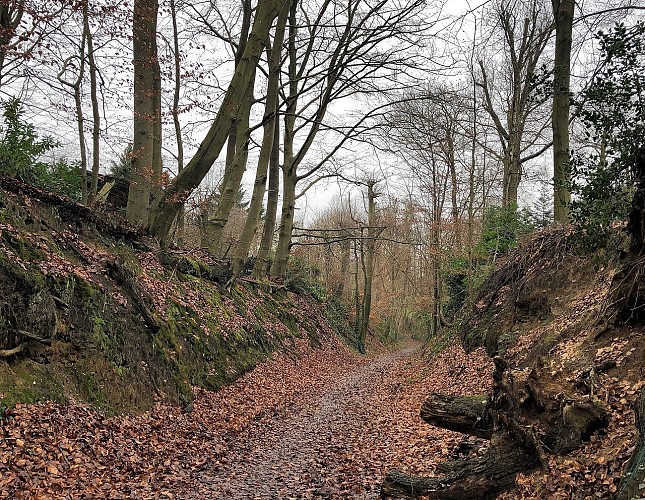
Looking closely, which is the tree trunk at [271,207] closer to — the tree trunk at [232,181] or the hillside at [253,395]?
the tree trunk at [232,181]

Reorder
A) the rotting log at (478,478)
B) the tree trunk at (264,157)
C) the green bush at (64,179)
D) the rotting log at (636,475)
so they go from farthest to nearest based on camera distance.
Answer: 1. the tree trunk at (264,157)
2. the green bush at (64,179)
3. the rotting log at (478,478)
4. the rotting log at (636,475)

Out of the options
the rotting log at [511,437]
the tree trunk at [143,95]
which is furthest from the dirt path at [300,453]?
the tree trunk at [143,95]

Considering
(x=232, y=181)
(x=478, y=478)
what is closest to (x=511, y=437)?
(x=478, y=478)

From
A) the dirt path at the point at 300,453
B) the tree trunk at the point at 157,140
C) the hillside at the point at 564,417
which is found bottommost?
the dirt path at the point at 300,453

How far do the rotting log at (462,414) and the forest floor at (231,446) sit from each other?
67cm

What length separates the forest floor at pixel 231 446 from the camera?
509 centimetres

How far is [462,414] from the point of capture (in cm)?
594

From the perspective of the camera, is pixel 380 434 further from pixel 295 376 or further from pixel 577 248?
pixel 295 376

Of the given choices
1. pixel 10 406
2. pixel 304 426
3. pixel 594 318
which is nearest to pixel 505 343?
pixel 594 318

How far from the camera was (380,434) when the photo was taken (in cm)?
834

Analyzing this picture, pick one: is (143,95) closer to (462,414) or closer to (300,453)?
(300,453)

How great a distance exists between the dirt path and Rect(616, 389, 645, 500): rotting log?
10.3 ft

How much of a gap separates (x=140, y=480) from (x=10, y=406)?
1685 millimetres

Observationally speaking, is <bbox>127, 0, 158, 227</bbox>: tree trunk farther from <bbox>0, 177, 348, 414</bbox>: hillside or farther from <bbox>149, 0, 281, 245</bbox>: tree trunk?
<bbox>0, 177, 348, 414</bbox>: hillside
